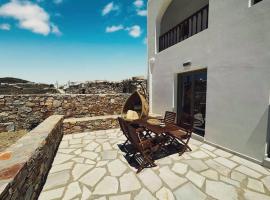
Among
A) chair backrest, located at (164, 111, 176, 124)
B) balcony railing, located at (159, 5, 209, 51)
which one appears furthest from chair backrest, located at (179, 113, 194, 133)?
balcony railing, located at (159, 5, 209, 51)

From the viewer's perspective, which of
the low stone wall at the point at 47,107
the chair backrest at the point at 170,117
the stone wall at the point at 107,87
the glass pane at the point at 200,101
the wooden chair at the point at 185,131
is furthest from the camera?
the stone wall at the point at 107,87

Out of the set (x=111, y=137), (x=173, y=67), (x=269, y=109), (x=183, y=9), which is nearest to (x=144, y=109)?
(x=111, y=137)

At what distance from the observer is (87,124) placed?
5848 millimetres

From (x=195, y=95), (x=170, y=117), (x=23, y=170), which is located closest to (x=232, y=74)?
(x=195, y=95)

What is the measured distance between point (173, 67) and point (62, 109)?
206 inches

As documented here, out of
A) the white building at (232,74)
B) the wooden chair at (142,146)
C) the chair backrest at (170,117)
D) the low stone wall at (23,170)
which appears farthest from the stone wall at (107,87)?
the low stone wall at (23,170)

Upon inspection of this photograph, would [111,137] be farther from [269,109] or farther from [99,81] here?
[99,81]

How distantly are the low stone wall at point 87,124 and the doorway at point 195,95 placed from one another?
2.90 meters

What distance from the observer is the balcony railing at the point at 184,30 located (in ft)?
17.6

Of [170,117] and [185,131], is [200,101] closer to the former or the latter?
[170,117]

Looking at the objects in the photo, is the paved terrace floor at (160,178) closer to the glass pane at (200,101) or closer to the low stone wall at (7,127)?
the glass pane at (200,101)

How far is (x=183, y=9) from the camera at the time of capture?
23.3ft

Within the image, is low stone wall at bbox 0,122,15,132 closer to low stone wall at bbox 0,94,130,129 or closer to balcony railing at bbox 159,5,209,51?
low stone wall at bbox 0,94,130,129

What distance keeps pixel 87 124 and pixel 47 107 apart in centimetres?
201
